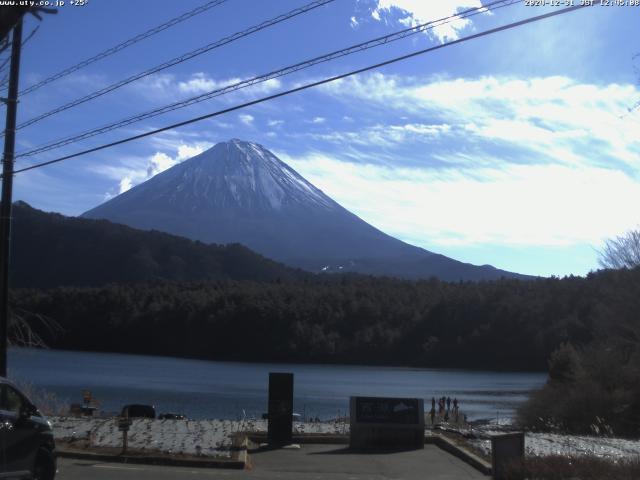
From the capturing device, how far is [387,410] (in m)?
17.0

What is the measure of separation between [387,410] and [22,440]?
8.28 meters

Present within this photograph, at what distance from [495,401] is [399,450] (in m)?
51.4

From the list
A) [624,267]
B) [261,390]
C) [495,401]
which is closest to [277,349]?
[261,390]

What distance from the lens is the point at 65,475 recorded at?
12.7 meters

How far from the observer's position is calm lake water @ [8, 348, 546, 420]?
177 ft

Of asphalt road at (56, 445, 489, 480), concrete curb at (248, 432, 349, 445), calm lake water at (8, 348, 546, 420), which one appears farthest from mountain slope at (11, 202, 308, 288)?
asphalt road at (56, 445, 489, 480)

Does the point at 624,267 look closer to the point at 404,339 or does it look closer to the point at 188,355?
the point at 404,339

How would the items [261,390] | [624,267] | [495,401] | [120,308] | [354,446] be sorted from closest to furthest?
[354,446] → [624,267] → [495,401] → [261,390] → [120,308]

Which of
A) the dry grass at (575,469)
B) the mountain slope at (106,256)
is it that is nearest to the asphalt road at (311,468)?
the dry grass at (575,469)

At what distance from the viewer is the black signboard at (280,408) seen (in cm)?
1667

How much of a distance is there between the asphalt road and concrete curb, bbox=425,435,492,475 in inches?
4.7

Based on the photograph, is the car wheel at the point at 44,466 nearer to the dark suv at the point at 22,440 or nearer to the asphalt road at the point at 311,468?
the dark suv at the point at 22,440

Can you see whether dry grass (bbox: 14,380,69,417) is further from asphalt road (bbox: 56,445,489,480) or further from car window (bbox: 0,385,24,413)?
car window (bbox: 0,385,24,413)

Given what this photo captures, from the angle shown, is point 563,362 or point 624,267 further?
point 624,267
